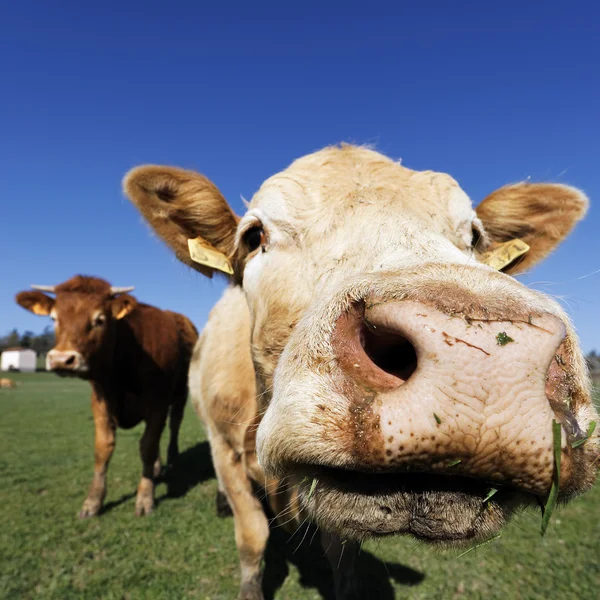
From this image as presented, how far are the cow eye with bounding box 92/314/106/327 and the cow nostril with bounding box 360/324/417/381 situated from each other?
222 inches

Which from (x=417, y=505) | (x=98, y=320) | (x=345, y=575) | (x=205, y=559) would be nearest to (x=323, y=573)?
(x=345, y=575)

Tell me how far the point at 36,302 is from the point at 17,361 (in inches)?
3221

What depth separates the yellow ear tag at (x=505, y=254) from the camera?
2.99m

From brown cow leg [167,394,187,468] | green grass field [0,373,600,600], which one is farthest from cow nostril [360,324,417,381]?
brown cow leg [167,394,187,468]

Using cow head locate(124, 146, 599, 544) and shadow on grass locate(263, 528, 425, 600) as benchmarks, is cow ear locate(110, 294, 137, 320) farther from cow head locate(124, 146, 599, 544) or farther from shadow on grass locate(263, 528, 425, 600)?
cow head locate(124, 146, 599, 544)

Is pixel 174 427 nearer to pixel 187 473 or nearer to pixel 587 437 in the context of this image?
pixel 187 473

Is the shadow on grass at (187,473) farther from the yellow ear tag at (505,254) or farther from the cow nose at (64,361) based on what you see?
the yellow ear tag at (505,254)

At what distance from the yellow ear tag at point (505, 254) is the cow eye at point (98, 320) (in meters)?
5.11

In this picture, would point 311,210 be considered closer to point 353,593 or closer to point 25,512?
point 353,593

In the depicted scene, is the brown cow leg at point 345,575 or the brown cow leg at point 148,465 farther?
the brown cow leg at point 148,465

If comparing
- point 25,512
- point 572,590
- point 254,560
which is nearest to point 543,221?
point 572,590

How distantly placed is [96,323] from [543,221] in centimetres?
553

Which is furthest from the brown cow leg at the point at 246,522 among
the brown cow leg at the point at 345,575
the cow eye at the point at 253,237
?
the cow eye at the point at 253,237

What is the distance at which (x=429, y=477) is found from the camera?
1205 millimetres
